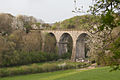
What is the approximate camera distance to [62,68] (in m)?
22.9

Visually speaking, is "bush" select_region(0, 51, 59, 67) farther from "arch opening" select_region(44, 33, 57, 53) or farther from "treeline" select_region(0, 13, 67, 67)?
"arch opening" select_region(44, 33, 57, 53)

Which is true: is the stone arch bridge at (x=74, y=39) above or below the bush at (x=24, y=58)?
above

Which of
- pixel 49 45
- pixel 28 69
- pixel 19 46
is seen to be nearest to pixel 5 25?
pixel 19 46

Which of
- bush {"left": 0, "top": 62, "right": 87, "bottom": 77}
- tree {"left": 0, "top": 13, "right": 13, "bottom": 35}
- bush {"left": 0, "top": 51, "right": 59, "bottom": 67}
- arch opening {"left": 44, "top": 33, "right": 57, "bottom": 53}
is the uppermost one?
tree {"left": 0, "top": 13, "right": 13, "bottom": 35}

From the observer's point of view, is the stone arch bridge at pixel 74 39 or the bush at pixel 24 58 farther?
the stone arch bridge at pixel 74 39

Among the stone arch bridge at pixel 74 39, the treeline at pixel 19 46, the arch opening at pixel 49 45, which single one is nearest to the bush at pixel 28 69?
the treeline at pixel 19 46

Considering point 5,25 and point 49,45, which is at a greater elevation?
point 5,25

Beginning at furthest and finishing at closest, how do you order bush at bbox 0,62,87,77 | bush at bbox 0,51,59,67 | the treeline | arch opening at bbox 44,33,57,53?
arch opening at bbox 44,33,57,53 → the treeline → bush at bbox 0,51,59,67 → bush at bbox 0,62,87,77

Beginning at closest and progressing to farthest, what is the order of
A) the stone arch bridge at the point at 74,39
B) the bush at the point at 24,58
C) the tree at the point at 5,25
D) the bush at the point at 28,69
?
the bush at the point at 28,69, the bush at the point at 24,58, the tree at the point at 5,25, the stone arch bridge at the point at 74,39

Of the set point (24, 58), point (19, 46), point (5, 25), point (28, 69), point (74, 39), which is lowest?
point (28, 69)

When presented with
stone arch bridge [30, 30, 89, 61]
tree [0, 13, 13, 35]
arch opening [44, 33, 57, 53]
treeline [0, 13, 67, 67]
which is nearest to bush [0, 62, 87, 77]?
treeline [0, 13, 67, 67]

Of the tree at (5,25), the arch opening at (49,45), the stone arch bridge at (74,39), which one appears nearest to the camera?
the tree at (5,25)

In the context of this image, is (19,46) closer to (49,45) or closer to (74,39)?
(49,45)

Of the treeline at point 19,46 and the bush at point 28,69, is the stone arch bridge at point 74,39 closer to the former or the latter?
the treeline at point 19,46
